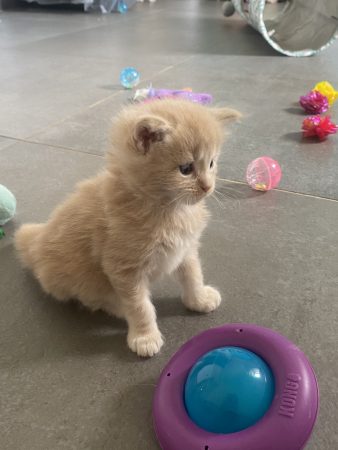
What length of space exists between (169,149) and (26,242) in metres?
0.61

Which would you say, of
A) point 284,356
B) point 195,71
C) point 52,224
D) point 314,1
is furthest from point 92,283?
point 314,1

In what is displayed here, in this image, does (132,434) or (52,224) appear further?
(52,224)

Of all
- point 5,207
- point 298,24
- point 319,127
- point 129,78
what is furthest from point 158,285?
point 298,24

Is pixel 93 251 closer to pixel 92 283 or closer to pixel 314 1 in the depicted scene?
pixel 92 283

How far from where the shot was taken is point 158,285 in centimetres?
123

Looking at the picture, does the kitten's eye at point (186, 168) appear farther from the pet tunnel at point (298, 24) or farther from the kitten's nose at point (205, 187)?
the pet tunnel at point (298, 24)

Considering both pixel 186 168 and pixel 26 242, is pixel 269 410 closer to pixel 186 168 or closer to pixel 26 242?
pixel 186 168

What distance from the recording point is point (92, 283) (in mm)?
1048

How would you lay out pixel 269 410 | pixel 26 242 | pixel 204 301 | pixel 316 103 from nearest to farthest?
pixel 269 410, pixel 204 301, pixel 26 242, pixel 316 103

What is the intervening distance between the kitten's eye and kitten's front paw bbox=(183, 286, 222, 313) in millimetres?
374

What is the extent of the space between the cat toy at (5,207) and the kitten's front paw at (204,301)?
0.68 metres

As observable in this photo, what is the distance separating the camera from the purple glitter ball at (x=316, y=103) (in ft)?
7.27

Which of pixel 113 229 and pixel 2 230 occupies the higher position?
pixel 113 229

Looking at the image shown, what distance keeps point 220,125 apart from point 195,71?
234 cm
